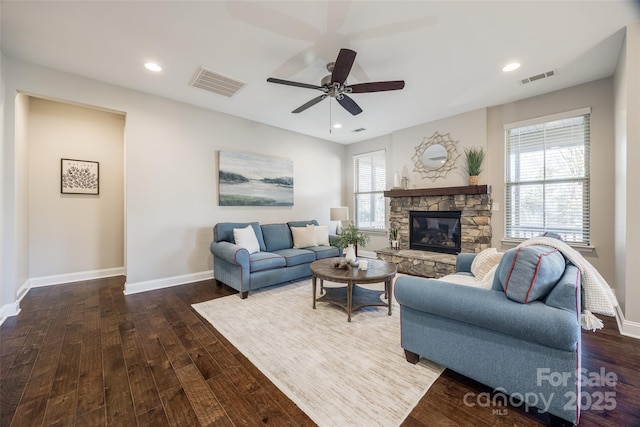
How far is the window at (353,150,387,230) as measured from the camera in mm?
5934

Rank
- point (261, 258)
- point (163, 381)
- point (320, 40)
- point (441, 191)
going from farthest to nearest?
point (441, 191), point (261, 258), point (320, 40), point (163, 381)

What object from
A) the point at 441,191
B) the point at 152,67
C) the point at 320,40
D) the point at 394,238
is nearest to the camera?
the point at 320,40

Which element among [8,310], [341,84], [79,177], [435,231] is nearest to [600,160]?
[435,231]

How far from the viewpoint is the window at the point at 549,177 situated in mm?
Result: 3436

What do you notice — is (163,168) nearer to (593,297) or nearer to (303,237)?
(303,237)

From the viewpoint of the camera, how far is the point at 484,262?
2.47 metres

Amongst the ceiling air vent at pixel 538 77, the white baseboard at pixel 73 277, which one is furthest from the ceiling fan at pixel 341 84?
the white baseboard at pixel 73 277

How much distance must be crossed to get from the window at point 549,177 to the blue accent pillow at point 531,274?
2.86 m

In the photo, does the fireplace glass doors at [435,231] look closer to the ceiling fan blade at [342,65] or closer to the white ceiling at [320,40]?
the white ceiling at [320,40]

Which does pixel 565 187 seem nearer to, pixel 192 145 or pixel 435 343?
pixel 435 343

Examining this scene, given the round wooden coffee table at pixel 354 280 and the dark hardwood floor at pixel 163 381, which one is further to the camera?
the round wooden coffee table at pixel 354 280

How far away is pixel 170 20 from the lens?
2.24 metres

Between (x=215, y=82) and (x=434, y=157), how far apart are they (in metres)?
3.91

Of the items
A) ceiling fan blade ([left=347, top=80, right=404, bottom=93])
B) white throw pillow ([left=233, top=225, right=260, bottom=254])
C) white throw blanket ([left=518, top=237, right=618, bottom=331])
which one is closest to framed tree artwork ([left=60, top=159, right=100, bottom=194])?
white throw pillow ([left=233, top=225, right=260, bottom=254])
